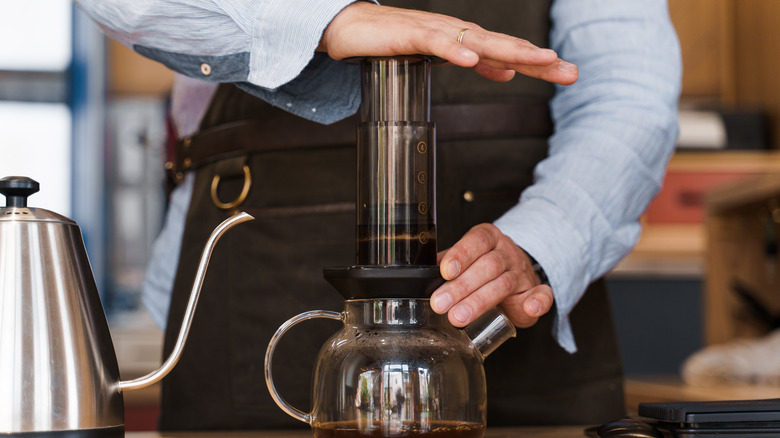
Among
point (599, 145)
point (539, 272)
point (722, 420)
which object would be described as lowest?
point (722, 420)

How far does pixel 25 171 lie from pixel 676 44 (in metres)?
3.28

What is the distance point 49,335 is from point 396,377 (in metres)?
0.22

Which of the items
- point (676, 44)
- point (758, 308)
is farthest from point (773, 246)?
point (676, 44)

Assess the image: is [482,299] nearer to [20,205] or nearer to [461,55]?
[461,55]

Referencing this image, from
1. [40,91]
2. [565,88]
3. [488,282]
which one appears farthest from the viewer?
[40,91]

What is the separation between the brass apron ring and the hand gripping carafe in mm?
413

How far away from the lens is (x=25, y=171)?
3.72 m

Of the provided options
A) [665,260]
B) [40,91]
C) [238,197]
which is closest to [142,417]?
[40,91]

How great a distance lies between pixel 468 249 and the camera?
71 centimetres

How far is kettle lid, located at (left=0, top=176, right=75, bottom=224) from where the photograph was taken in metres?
0.60

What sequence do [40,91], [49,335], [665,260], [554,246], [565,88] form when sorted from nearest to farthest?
1. [49,335]
2. [554,246]
3. [565,88]
4. [665,260]
5. [40,91]

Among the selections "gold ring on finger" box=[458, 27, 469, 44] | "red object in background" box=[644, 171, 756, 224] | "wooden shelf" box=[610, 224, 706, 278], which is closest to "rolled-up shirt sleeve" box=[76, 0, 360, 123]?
"gold ring on finger" box=[458, 27, 469, 44]

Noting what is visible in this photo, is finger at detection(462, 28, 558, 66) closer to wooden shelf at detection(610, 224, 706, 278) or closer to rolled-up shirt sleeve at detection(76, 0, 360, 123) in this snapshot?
rolled-up shirt sleeve at detection(76, 0, 360, 123)

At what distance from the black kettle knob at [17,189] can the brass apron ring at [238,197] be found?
42 cm
